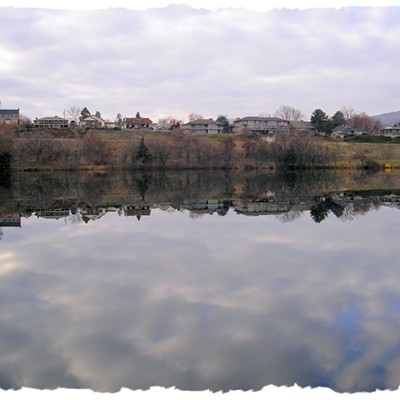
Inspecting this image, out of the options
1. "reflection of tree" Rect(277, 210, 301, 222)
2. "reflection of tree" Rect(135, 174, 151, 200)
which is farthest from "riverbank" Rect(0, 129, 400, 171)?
"reflection of tree" Rect(277, 210, 301, 222)

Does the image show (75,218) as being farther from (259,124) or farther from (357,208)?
(259,124)

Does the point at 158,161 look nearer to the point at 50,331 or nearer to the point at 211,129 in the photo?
the point at 211,129

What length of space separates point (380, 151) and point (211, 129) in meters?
35.5

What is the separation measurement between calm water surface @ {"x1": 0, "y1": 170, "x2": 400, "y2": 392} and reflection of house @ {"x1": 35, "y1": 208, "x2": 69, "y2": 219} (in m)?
2.79

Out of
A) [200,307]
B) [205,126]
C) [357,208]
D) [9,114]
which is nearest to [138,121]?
[205,126]

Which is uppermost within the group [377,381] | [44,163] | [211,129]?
[211,129]

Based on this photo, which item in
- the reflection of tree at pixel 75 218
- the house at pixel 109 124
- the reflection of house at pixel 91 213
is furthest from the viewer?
the house at pixel 109 124

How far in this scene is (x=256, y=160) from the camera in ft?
205

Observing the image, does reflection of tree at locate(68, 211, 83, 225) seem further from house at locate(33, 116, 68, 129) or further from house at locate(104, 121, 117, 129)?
house at locate(104, 121, 117, 129)

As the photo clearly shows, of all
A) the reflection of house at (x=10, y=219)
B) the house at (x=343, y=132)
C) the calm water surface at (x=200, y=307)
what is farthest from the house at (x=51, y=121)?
the calm water surface at (x=200, y=307)

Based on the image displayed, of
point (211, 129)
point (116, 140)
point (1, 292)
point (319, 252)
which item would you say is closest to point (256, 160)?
point (116, 140)

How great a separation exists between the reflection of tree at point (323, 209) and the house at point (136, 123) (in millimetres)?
76672

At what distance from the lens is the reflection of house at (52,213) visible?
59.8 ft

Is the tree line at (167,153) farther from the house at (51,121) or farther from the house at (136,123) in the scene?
the house at (136,123)
